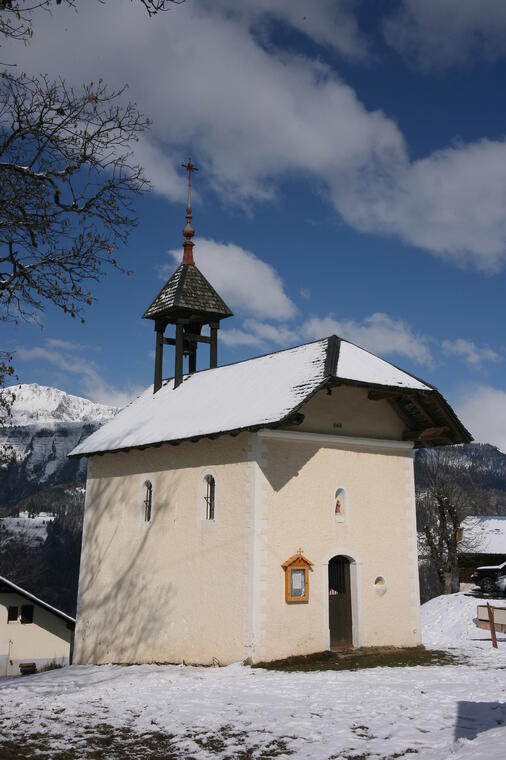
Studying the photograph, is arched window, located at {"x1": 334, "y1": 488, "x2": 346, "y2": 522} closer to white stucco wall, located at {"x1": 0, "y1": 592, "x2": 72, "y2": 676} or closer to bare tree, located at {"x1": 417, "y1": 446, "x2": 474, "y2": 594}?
bare tree, located at {"x1": 417, "y1": 446, "x2": 474, "y2": 594}

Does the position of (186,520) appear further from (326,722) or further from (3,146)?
(3,146)

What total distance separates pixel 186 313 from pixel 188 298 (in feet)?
1.54

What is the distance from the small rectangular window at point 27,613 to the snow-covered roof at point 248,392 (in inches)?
601

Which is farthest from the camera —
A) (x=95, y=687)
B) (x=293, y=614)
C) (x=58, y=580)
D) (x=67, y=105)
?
(x=58, y=580)

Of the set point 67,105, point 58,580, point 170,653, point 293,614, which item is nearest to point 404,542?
point 293,614

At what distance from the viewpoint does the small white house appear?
32312 mm

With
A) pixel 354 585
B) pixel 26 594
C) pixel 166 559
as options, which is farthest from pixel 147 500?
pixel 26 594

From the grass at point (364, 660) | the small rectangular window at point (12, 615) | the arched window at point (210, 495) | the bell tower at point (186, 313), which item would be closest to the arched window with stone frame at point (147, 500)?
the arched window at point (210, 495)

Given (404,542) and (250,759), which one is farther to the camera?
→ (404,542)

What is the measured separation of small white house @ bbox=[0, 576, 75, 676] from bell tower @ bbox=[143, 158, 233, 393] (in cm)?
1574

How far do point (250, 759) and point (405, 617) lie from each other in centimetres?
998

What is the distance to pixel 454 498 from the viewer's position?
39219mm

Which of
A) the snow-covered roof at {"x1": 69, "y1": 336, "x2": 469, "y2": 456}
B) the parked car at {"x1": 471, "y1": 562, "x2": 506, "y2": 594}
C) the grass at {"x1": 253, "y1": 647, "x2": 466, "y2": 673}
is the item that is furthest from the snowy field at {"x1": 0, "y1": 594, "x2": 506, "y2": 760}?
the parked car at {"x1": 471, "y1": 562, "x2": 506, "y2": 594}

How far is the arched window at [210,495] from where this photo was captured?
16739 millimetres
